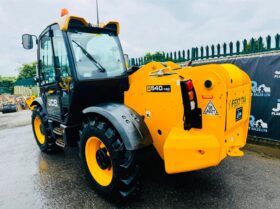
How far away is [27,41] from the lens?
13.7ft

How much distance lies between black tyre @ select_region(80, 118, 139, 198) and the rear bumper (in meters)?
0.44

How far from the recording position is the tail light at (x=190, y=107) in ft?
8.30

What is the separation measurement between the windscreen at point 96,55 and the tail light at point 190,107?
54.4 inches

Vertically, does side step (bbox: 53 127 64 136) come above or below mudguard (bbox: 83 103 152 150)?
below

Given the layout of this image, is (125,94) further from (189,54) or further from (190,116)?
(189,54)

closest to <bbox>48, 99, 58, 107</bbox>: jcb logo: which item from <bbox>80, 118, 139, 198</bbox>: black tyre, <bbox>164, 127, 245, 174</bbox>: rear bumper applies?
<bbox>80, 118, 139, 198</bbox>: black tyre

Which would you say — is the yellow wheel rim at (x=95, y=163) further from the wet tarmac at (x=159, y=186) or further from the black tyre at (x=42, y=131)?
the black tyre at (x=42, y=131)

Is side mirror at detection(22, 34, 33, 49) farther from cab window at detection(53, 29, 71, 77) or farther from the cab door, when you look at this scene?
cab window at detection(53, 29, 71, 77)

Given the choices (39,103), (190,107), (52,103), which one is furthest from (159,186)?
(39,103)

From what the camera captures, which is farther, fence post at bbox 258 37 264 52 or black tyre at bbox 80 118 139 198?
fence post at bbox 258 37 264 52

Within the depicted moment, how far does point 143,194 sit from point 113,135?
0.96 meters

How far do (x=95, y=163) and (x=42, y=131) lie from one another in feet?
7.15

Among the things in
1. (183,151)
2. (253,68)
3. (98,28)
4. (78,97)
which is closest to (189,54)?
(253,68)

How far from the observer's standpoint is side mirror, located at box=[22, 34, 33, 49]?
4156 millimetres
